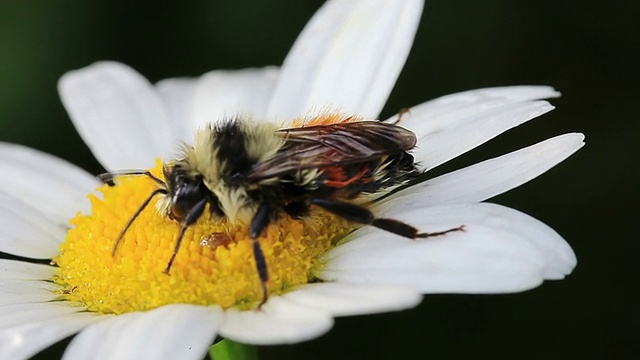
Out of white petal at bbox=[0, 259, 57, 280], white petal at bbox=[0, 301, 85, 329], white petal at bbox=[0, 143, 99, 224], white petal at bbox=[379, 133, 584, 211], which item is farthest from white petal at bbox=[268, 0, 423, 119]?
white petal at bbox=[0, 301, 85, 329]

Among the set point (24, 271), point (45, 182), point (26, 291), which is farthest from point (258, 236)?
point (45, 182)

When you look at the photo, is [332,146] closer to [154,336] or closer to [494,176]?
[494,176]

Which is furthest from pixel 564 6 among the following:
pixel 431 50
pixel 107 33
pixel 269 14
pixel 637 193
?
pixel 107 33

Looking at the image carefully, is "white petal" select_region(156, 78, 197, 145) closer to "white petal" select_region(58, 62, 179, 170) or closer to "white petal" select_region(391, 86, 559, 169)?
"white petal" select_region(58, 62, 179, 170)

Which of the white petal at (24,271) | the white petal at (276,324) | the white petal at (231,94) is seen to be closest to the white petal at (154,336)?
the white petal at (276,324)

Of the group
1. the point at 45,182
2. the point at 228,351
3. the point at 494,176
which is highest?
the point at 494,176

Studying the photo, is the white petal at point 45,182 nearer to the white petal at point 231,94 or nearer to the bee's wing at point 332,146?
the white petal at point 231,94

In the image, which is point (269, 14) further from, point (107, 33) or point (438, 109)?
point (438, 109)
